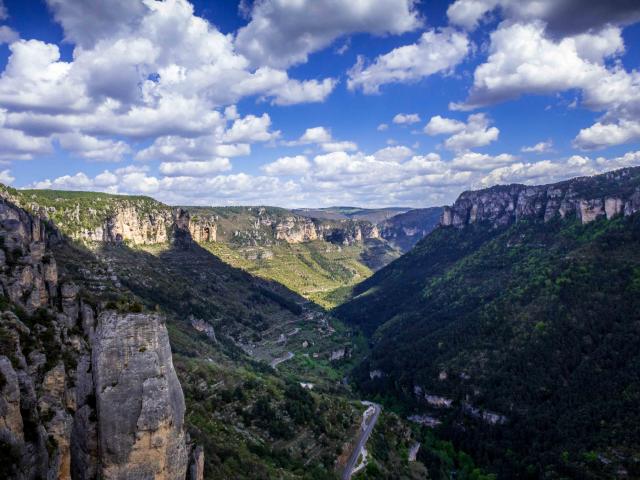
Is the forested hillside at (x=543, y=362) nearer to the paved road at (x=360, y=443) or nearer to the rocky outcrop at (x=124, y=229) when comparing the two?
the paved road at (x=360, y=443)

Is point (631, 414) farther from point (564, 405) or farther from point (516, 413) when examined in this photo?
point (516, 413)

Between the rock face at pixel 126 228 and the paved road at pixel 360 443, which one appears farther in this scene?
the rock face at pixel 126 228

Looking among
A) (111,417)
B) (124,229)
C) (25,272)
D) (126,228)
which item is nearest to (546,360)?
(25,272)

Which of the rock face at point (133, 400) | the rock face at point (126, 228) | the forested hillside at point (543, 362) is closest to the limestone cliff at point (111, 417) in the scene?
the rock face at point (133, 400)

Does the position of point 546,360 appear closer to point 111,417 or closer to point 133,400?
point 133,400

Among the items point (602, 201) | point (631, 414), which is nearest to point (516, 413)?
point (631, 414)

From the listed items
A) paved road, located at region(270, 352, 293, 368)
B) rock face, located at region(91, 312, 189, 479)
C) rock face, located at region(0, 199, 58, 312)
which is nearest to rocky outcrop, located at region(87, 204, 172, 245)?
paved road, located at region(270, 352, 293, 368)
